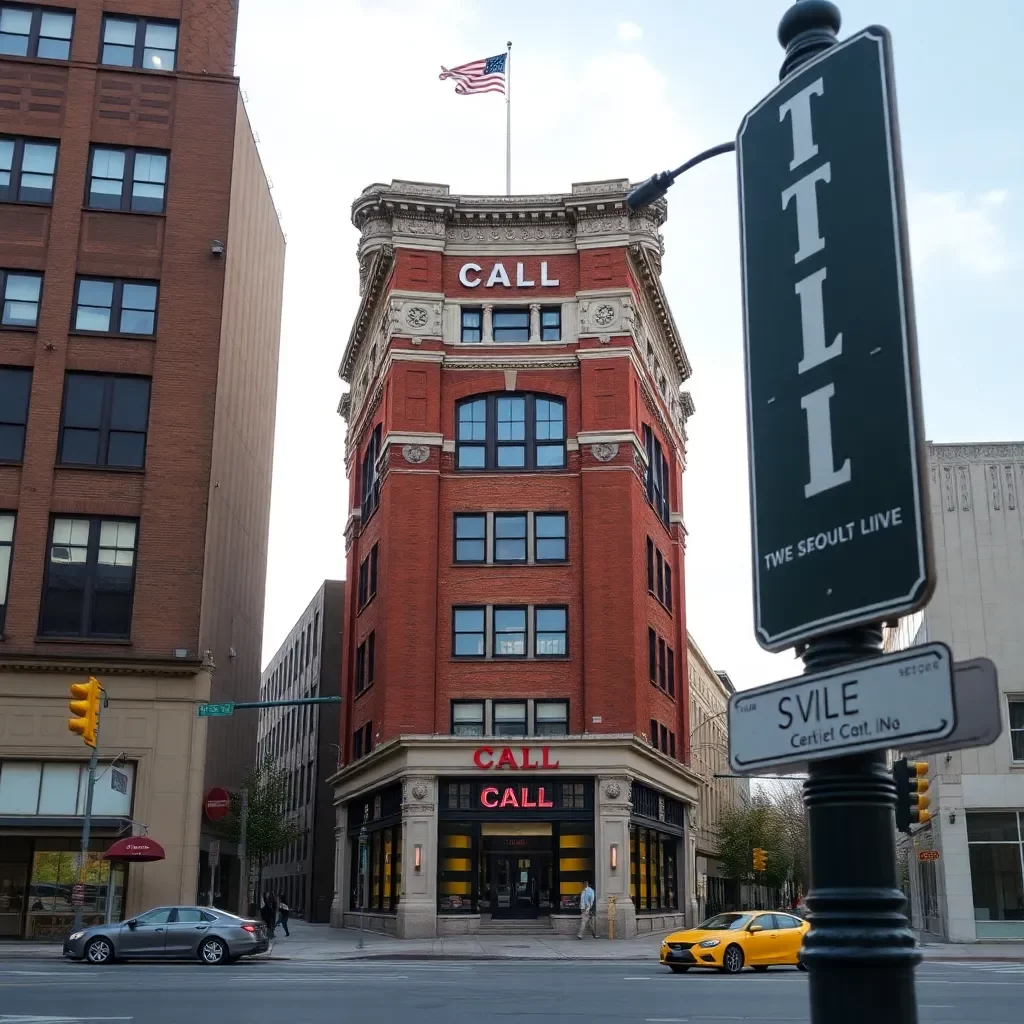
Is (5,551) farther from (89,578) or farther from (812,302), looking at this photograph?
(812,302)

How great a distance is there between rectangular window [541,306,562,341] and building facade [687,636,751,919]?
92.8ft

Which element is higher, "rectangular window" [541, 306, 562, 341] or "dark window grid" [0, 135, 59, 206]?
"dark window grid" [0, 135, 59, 206]

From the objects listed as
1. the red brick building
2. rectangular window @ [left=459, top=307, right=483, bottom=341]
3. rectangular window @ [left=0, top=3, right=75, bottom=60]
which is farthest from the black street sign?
rectangular window @ [left=459, top=307, right=483, bottom=341]

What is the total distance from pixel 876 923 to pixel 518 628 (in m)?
41.4

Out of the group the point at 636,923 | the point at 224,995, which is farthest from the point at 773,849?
the point at 224,995

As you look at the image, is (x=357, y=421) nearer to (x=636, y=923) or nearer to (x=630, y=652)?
(x=630, y=652)

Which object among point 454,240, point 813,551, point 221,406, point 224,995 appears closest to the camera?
point 813,551

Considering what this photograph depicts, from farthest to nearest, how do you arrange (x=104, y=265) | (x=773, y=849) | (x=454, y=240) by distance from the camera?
(x=773, y=849)
(x=454, y=240)
(x=104, y=265)

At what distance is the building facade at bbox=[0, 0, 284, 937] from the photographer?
36125 millimetres

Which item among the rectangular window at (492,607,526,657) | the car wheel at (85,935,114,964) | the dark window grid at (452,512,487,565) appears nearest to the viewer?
the car wheel at (85,935,114,964)

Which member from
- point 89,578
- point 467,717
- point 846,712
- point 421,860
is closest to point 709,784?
Result: point 467,717

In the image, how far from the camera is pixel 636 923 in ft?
140

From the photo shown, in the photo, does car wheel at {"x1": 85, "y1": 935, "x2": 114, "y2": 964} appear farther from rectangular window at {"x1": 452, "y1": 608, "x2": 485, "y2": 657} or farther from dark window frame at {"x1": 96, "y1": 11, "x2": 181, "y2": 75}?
dark window frame at {"x1": 96, "y1": 11, "x2": 181, "y2": 75}

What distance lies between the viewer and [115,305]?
40.2m
